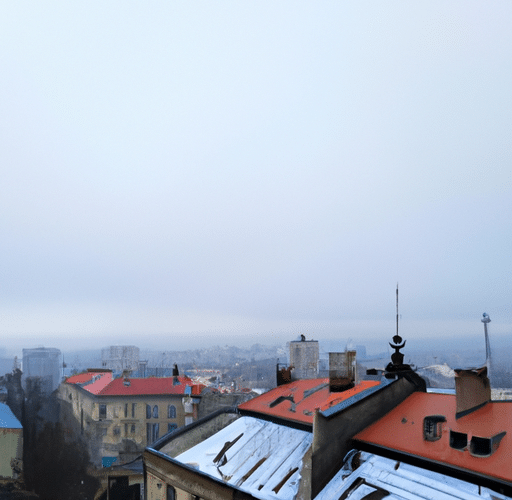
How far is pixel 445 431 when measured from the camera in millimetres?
13664

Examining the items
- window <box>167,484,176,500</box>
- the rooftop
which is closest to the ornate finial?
window <box>167,484,176,500</box>

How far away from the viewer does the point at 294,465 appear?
16.0 meters

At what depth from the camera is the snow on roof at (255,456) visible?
50.0 feet

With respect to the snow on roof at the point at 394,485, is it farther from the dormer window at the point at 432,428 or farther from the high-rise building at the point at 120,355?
the high-rise building at the point at 120,355

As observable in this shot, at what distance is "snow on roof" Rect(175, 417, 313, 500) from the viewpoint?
15.2 m

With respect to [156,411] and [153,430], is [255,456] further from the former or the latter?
[153,430]

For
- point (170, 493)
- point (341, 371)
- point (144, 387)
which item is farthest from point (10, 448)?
point (341, 371)

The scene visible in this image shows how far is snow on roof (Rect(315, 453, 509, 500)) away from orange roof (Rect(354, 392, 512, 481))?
1.44 feet

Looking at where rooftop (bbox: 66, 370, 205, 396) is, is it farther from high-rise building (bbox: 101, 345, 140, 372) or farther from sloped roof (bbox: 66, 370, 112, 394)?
high-rise building (bbox: 101, 345, 140, 372)

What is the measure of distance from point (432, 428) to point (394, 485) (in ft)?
7.19

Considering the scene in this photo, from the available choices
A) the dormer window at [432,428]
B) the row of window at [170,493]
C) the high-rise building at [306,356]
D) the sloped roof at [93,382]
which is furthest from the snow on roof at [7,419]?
the dormer window at [432,428]

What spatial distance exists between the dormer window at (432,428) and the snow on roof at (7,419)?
5746 cm

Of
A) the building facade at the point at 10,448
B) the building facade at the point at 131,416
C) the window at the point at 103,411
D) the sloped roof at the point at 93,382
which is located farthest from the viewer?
the sloped roof at the point at 93,382

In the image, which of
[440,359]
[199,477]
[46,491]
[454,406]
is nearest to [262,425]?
[199,477]
